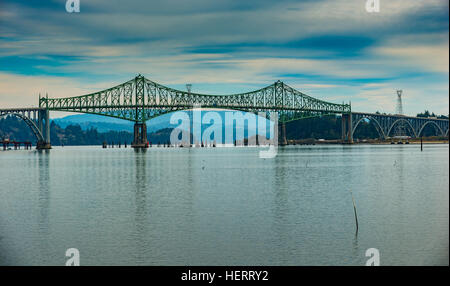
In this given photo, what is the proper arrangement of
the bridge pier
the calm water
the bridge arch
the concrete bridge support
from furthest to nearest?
the bridge pier
the concrete bridge support
the bridge arch
the calm water

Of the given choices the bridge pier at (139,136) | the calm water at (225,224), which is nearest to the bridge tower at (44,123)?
the bridge pier at (139,136)

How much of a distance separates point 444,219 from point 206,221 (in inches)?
448

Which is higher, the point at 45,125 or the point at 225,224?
the point at 45,125

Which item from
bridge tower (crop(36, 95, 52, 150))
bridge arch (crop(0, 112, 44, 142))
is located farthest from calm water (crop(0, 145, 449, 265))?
bridge tower (crop(36, 95, 52, 150))

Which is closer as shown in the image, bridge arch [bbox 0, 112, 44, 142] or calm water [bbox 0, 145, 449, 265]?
calm water [bbox 0, 145, 449, 265]

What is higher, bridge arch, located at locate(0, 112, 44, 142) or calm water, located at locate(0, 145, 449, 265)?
bridge arch, located at locate(0, 112, 44, 142)

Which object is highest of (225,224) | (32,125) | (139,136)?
(32,125)

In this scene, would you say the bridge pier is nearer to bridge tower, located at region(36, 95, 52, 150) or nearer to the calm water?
bridge tower, located at region(36, 95, 52, 150)

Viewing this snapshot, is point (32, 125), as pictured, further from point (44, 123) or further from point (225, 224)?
point (225, 224)

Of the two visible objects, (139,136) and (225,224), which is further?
(139,136)

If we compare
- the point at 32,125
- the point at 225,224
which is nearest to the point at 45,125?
the point at 32,125

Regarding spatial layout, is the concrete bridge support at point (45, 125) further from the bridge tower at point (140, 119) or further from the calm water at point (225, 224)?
the calm water at point (225, 224)
